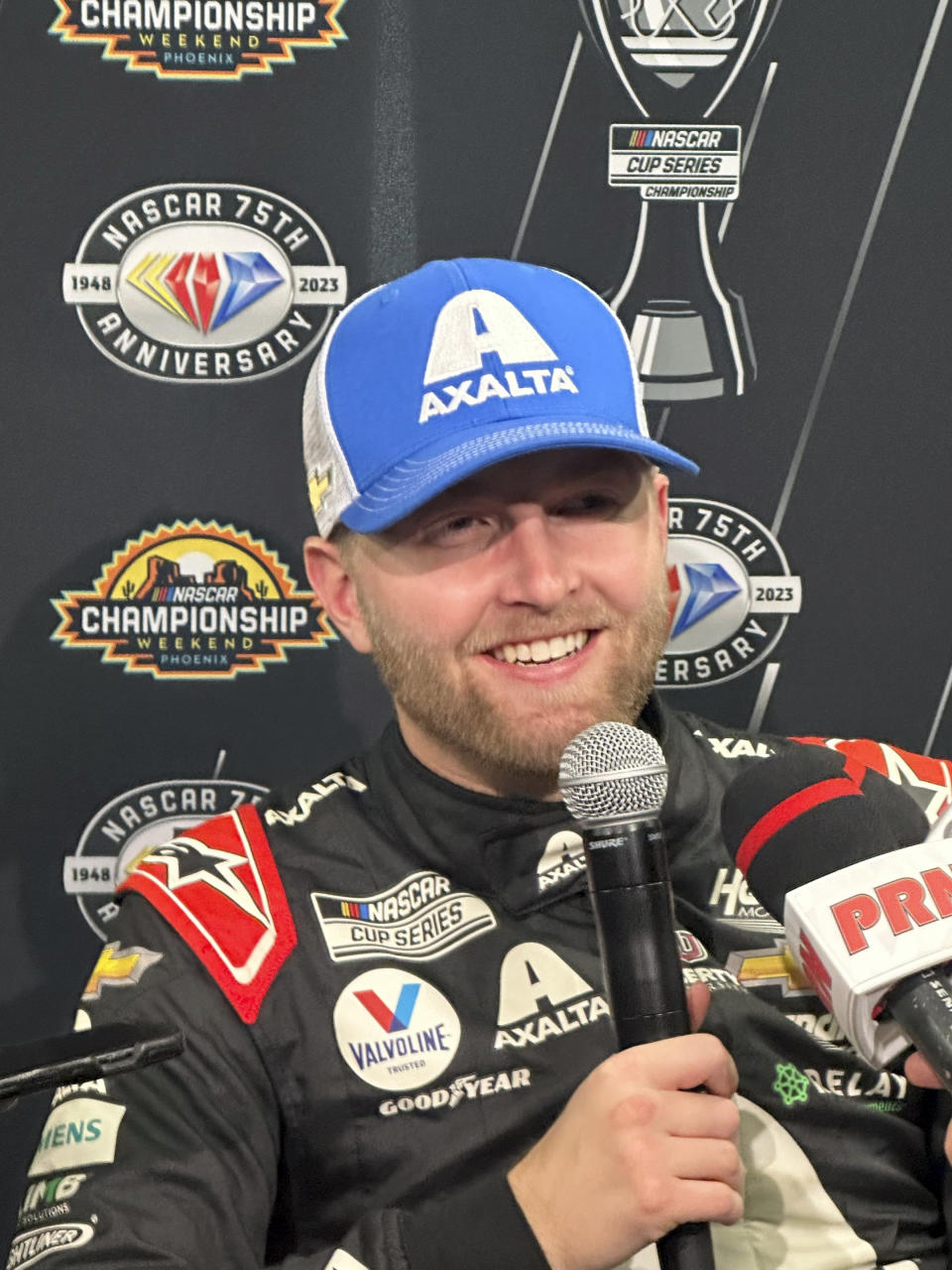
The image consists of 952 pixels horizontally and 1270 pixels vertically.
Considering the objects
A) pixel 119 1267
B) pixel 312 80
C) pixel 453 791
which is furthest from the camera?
pixel 312 80

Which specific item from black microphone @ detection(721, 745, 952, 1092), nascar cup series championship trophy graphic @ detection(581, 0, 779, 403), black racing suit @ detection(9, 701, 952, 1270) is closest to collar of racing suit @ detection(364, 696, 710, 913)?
black racing suit @ detection(9, 701, 952, 1270)

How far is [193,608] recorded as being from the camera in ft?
5.34

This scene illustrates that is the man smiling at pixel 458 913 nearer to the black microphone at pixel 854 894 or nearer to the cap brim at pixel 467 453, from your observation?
the cap brim at pixel 467 453

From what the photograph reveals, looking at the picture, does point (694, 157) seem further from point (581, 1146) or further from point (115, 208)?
point (581, 1146)

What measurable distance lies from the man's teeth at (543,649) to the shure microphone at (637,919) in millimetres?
322

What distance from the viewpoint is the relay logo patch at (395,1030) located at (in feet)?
3.88

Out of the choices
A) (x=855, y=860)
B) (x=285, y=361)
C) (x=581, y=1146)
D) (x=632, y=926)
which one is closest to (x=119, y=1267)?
(x=581, y=1146)

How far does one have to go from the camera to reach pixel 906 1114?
1.27 meters

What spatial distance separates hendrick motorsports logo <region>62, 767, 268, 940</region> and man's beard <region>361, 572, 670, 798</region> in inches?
17.4

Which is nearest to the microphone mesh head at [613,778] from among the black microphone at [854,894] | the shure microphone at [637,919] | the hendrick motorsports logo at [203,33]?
the shure microphone at [637,919]

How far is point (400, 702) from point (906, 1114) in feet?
1.76

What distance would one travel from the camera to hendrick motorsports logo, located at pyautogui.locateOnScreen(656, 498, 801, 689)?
65.4 inches

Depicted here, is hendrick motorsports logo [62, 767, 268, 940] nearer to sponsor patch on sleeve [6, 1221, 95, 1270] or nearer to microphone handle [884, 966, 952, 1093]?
sponsor patch on sleeve [6, 1221, 95, 1270]

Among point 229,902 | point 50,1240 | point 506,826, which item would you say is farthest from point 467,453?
point 50,1240
